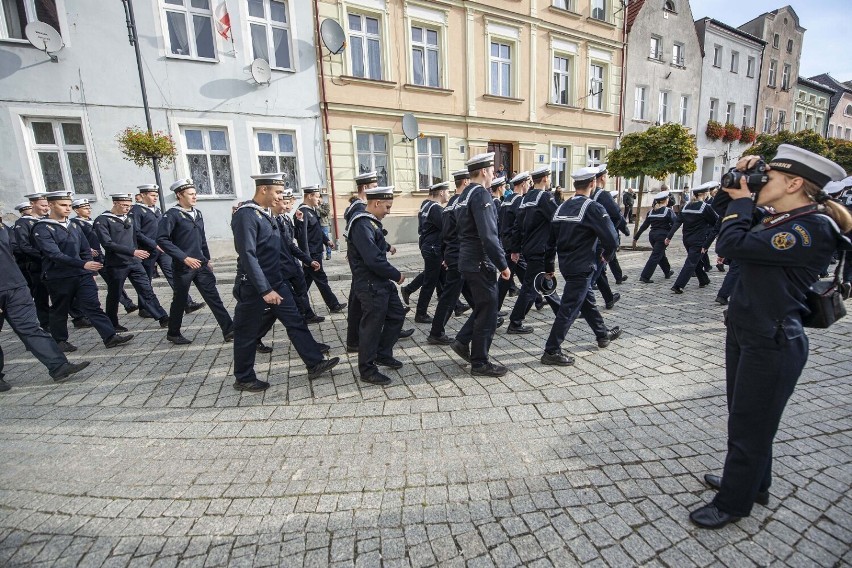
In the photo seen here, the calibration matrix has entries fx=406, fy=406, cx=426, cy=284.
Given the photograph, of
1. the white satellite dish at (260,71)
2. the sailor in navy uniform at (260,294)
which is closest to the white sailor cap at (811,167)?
the sailor in navy uniform at (260,294)

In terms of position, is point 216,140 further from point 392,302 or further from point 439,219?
point 392,302

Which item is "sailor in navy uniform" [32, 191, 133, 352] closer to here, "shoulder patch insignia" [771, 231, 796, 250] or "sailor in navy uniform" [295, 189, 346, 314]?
"sailor in navy uniform" [295, 189, 346, 314]

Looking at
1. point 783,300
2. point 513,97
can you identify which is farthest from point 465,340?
point 513,97

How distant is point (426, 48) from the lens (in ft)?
47.0

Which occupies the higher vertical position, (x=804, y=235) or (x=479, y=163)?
(x=479, y=163)

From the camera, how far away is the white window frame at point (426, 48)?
45.7 ft

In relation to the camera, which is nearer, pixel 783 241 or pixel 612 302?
pixel 783 241

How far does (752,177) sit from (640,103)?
891 inches

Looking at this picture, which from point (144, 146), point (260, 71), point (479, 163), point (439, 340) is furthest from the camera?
point (260, 71)

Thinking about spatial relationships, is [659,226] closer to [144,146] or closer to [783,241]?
[783,241]

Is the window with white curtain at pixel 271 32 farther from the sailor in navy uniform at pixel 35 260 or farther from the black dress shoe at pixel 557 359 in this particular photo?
the black dress shoe at pixel 557 359

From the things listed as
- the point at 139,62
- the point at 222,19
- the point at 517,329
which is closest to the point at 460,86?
the point at 222,19

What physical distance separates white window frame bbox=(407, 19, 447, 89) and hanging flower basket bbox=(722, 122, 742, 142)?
19540mm

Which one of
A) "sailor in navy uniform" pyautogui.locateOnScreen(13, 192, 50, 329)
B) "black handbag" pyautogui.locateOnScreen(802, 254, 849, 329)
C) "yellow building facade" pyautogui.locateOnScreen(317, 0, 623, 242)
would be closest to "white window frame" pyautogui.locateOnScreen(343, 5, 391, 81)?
"yellow building facade" pyautogui.locateOnScreen(317, 0, 623, 242)
